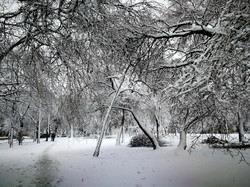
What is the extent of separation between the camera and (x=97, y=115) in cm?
1425

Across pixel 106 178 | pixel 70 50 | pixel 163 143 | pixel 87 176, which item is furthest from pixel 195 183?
pixel 163 143

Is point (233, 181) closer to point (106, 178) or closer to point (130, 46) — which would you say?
point (106, 178)

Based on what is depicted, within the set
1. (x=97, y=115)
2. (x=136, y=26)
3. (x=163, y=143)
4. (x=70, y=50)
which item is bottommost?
(x=163, y=143)

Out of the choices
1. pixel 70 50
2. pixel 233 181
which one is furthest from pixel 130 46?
pixel 233 181

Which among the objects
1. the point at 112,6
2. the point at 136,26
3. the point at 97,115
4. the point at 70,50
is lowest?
the point at 97,115

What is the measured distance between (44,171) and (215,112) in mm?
6412

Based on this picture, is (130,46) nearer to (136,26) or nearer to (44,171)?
(136,26)

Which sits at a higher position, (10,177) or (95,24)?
(95,24)

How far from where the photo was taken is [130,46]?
464cm

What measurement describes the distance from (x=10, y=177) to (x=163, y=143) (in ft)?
42.5

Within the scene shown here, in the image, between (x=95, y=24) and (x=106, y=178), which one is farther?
(x=106, y=178)

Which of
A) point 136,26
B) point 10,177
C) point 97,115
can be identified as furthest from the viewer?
point 97,115

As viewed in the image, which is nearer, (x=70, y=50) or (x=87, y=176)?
(x=70, y=50)

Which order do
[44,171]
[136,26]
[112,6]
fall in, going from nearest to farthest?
[112,6] → [136,26] → [44,171]
